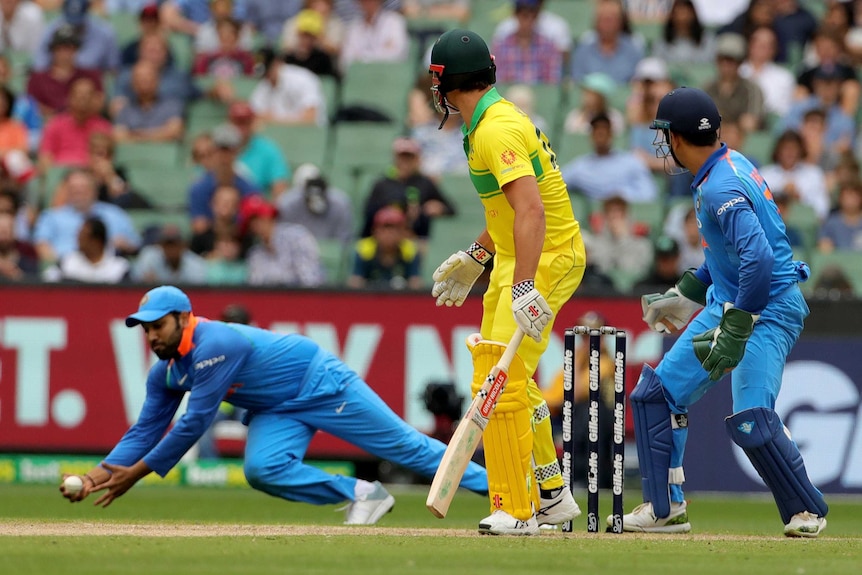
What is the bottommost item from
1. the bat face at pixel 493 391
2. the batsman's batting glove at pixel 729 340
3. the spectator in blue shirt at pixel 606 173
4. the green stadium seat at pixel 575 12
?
the bat face at pixel 493 391

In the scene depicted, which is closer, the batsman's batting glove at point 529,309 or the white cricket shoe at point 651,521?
the batsman's batting glove at point 529,309

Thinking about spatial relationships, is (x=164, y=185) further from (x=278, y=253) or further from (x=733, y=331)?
(x=733, y=331)

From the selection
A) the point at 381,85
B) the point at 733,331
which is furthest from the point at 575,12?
the point at 733,331

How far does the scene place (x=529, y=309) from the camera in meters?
7.34

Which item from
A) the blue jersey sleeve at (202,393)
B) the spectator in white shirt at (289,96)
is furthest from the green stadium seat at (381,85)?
the blue jersey sleeve at (202,393)

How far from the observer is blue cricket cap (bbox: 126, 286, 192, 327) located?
8.62 meters

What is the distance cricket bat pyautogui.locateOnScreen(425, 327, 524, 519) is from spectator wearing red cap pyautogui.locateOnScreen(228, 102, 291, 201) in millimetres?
8221

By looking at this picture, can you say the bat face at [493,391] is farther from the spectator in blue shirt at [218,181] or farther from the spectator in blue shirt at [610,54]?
the spectator in blue shirt at [610,54]

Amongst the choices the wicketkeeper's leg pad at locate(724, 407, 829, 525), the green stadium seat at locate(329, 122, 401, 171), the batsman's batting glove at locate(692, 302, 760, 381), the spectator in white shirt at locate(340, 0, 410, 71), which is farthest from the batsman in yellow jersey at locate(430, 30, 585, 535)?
the spectator in white shirt at locate(340, 0, 410, 71)

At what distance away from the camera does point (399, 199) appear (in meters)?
14.8

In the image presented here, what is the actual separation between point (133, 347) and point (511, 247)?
257 inches

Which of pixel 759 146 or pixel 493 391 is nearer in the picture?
pixel 493 391

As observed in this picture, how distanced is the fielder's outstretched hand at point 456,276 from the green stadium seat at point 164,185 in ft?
25.5

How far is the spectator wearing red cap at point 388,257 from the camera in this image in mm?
13961
